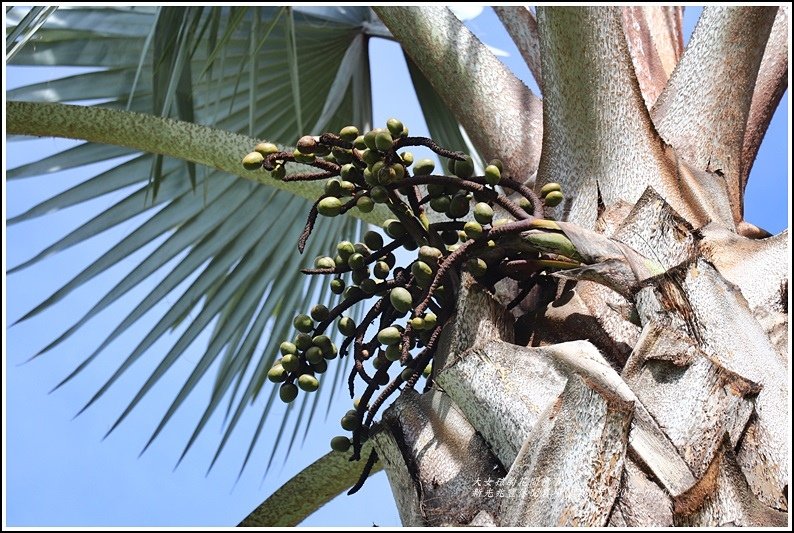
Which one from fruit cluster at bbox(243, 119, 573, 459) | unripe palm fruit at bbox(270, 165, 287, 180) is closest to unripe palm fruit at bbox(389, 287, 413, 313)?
fruit cluster at bbox(243, 119, 573, 459)

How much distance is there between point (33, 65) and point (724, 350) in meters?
2.34

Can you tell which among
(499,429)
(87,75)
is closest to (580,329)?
(499,429)

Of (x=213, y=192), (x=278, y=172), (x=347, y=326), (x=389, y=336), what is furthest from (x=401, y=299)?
(x=213, y=192)

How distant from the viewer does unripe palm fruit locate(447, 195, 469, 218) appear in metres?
1.33

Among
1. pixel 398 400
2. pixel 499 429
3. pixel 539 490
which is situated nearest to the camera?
pixel 539 490

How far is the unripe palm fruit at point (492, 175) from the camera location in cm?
135

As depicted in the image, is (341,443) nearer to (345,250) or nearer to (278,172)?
(345,250)

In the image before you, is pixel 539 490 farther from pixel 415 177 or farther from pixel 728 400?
pixel 415 177

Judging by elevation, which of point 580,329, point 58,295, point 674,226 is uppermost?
point 674,226

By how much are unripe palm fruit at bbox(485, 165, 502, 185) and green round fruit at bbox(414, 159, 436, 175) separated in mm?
80

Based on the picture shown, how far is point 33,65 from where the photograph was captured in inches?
111

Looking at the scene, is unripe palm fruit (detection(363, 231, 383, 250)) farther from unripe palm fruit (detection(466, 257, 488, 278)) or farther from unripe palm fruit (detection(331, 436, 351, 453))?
unripe palm fruit (detection(331, 436, 351, 453))

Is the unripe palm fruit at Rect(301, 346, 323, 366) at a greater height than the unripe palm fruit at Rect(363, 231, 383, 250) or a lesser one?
lesser

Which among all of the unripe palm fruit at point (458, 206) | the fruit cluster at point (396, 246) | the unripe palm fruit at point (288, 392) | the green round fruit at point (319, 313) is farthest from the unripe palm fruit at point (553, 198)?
the unripe palm fruit at point (288, 392)
